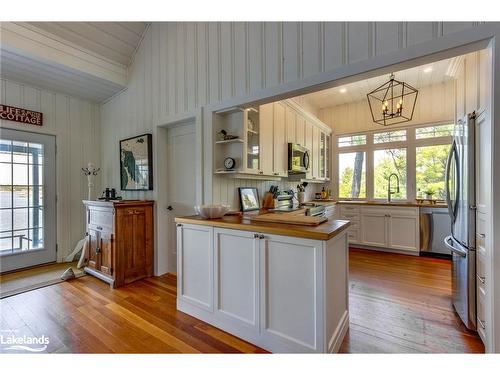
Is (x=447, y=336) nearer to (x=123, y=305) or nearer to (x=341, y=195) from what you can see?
(x=123, y=305)

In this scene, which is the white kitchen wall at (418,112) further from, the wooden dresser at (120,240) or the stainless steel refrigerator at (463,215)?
the wooden dresser at (120,240)

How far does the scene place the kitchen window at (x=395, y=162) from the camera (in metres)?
4.30

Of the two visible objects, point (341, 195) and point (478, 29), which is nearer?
point (478, 29)

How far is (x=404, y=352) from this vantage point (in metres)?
1.68

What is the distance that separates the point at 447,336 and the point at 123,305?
9.61 ft

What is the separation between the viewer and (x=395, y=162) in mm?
4711

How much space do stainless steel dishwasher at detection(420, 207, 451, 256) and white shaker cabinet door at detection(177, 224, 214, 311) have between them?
12.7ft

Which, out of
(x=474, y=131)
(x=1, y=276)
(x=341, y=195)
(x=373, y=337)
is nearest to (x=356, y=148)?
(x=341, y=195)

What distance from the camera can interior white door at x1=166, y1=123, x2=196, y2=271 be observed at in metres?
3.09

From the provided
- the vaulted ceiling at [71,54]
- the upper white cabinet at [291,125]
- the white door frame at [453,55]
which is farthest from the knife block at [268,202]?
the vaulted ceiling at [71,54]

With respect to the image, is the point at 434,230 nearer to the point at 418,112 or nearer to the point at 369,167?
the point at 369,167

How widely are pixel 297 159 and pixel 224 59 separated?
1.84m

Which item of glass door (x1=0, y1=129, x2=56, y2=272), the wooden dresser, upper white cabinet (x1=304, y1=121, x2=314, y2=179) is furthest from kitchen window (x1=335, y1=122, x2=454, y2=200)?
glass door (x1=0, y1=129, x2=56, y2=272)

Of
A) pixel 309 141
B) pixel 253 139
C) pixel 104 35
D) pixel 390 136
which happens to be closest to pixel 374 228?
pixel 390 136
